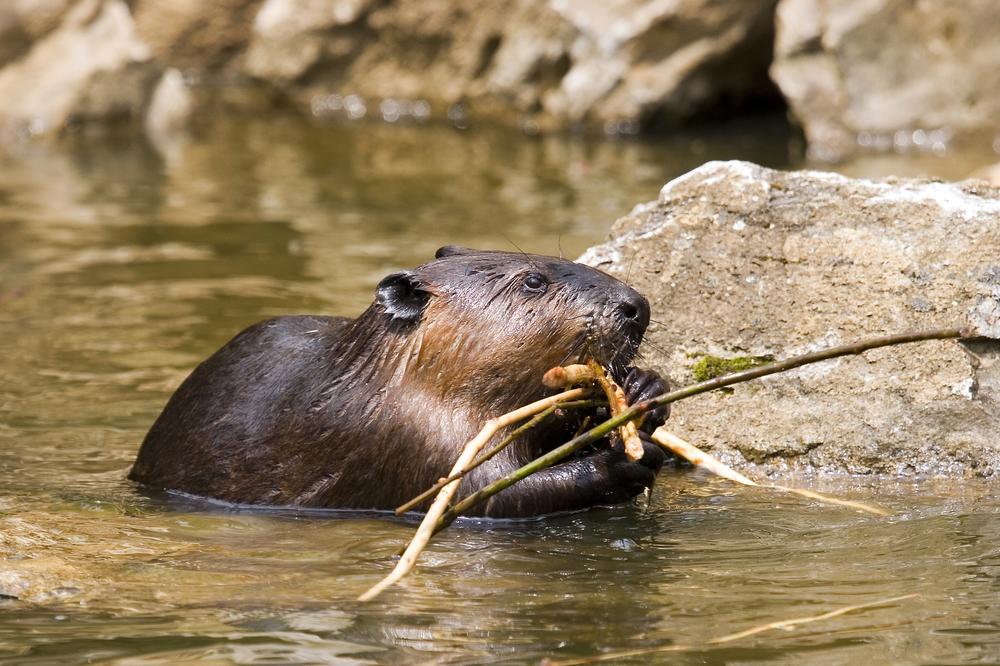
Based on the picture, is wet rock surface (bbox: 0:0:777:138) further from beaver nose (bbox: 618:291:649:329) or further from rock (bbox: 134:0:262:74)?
beaver nose (bbox: 618:291:649:329)

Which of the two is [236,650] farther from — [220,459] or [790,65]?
[790,65]

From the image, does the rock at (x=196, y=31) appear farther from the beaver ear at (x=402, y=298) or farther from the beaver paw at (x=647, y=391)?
the beaver paw at (x=647, y=391)

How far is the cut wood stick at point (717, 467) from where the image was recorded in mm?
4652

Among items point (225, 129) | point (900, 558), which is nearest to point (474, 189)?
point (225, 129)

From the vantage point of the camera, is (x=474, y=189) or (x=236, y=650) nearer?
(x=236, y=650)

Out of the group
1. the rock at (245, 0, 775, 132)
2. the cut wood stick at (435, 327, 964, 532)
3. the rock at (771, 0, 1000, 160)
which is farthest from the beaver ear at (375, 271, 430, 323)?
the rock at (245, 0, 775, 132)

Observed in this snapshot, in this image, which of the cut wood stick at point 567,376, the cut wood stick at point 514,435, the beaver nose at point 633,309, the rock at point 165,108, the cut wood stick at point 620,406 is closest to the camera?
the cut wood stick at point 514,435

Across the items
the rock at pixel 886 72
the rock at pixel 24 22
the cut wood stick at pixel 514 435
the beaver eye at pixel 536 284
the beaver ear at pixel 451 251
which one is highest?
the rock at pixel 24 22

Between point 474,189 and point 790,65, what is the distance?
9.44ft

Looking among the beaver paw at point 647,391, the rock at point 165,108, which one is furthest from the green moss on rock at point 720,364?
the rock at point 165,108

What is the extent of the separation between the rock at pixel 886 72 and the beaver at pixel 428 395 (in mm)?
7467

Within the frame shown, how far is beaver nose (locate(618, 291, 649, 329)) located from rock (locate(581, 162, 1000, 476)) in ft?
2.15

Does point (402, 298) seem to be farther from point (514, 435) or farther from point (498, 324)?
point (514, 435)

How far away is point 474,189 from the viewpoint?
11.7 metres
